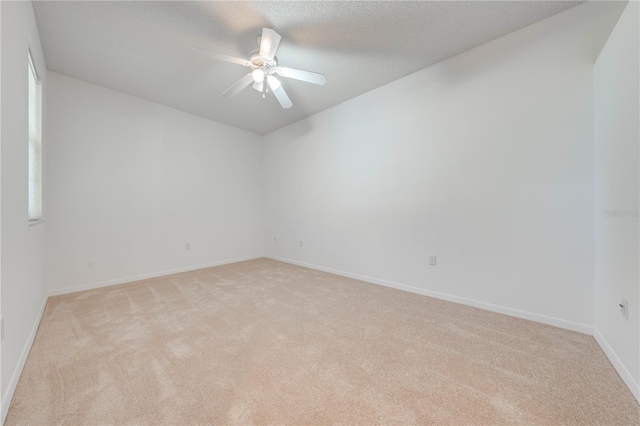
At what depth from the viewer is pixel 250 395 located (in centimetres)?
131

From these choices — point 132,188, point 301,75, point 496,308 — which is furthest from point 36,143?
point 496,308

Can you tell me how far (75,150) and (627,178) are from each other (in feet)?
17.5

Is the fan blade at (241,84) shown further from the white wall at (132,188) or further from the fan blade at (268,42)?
the white wall at (132,188)

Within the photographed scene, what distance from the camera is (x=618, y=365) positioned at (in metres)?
1.47

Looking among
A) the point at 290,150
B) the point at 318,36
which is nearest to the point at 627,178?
the point at 318,36

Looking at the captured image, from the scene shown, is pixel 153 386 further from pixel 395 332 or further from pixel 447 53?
pixel 447 53

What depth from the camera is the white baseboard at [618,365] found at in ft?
4.23

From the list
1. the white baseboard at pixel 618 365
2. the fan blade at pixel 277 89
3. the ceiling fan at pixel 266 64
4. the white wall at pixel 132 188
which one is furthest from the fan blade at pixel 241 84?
the white baseboard at pixel 618 365

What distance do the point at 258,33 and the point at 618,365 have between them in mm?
3660

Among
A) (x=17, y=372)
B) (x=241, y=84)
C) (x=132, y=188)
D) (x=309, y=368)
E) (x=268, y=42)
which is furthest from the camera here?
(x=132, y=188)

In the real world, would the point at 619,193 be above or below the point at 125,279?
above

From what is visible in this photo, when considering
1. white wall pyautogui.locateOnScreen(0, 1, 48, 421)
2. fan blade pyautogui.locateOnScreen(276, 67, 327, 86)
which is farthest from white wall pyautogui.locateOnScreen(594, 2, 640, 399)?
white wall pyautogui.locateOnScreen(0, 1, 48, 421)

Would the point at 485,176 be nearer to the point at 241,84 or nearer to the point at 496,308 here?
the point at 496,308

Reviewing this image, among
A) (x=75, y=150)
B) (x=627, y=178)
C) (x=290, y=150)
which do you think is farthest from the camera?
(x=290, y=150)
